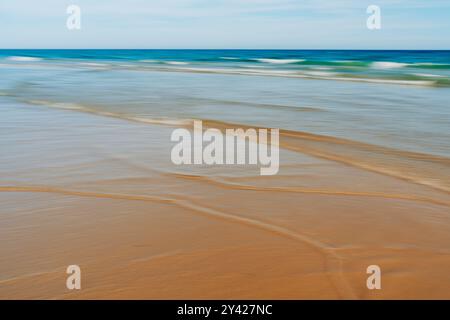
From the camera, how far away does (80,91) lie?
1421 centimetres

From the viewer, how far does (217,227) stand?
3660 millimetres

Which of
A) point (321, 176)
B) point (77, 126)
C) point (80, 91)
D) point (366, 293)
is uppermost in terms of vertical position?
point (80, 91)

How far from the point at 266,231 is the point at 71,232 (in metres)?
1.44

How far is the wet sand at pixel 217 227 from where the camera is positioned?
2.81 metres

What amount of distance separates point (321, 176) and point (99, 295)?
9.85 feet

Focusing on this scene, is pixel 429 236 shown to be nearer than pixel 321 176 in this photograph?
Yes

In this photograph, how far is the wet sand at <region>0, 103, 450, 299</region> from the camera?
281 cm

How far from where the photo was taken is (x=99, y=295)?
270 cm

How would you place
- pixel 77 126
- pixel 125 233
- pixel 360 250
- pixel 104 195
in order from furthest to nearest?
pixel 77 126 < pixel 104 195 < pixel 125 233 < pixel 360 250

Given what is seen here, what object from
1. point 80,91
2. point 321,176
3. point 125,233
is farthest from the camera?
point 80,91

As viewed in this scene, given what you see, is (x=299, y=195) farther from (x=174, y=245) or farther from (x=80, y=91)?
(x=80, y=91)

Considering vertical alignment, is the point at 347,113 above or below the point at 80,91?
below

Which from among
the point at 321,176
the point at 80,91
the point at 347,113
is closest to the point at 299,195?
the point at 321,176

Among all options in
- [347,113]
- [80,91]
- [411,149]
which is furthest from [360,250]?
[80,91]
